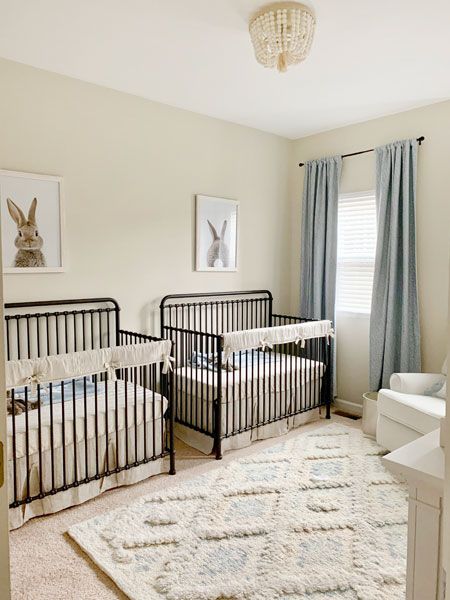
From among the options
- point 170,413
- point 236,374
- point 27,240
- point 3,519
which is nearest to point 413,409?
point 236,374

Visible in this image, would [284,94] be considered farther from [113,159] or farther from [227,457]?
[227,457]

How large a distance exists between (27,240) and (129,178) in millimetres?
880

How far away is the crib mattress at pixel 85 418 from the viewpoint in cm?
219

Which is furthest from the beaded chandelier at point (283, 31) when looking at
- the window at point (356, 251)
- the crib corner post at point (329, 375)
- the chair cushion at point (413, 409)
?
the crib corner post at point (329, 375)

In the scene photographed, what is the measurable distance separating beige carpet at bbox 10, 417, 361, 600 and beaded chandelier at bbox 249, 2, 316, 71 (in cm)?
241

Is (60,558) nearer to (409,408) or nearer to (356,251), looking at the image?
(409,408)

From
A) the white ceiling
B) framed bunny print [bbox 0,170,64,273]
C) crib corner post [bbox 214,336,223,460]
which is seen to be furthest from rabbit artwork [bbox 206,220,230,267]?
framed bunny print [bbox 0,170,64,273]

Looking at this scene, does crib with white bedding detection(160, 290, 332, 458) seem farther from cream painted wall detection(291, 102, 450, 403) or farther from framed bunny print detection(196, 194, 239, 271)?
cream painted wall detection(291, 102, 450, 403)

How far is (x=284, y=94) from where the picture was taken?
3252 millimetres

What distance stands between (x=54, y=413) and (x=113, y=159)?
5.90 ft

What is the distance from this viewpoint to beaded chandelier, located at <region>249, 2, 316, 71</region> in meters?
2.12

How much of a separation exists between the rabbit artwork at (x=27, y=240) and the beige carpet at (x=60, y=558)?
147 cm

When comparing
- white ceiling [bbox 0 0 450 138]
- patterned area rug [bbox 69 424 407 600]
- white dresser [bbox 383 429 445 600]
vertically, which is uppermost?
white ceiling [bbox 0 0 450 138]

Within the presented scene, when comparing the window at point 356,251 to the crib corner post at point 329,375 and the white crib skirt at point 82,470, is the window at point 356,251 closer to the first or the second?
the crib corner post at point 329,375
